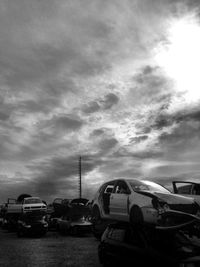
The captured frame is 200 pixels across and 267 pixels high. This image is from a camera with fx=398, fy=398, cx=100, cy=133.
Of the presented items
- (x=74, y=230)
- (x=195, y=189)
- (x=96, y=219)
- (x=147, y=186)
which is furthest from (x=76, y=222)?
(x=147, y=186)

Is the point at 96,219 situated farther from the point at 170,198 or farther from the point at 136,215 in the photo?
the point at 170,198

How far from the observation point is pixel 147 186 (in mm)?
13211

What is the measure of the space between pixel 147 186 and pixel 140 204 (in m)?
1.24

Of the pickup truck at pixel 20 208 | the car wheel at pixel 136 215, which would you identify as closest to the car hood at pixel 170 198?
the car wheel at pixel 136 215

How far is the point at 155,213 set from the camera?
11.1m

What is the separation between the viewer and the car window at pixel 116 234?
797 cm

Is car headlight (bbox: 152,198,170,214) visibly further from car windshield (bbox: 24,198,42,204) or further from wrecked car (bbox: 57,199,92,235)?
car windshield (bbox: 24,198,42,204)

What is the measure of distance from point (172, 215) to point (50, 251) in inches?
290

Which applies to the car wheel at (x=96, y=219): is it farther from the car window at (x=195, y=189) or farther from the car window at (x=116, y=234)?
the car window at (x=116, y=234)

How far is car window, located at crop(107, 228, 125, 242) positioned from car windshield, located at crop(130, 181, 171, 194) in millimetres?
4642

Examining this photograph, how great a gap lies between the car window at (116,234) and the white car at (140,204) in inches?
43.2

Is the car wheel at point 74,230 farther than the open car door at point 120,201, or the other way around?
the car wheel at point 74,230

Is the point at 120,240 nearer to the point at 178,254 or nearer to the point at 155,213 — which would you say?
the point at 178,254

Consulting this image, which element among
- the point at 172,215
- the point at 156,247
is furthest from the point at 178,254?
the point at 172,215
